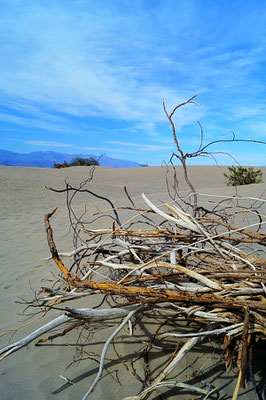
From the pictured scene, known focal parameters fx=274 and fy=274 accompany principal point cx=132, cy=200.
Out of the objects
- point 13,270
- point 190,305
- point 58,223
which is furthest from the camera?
point 58,223

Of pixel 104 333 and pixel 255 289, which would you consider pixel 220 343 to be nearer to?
pixel 255 289

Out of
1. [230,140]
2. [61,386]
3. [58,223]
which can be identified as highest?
[230,140]

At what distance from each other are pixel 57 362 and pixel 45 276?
2.03 meters

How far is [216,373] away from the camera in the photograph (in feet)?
6.14

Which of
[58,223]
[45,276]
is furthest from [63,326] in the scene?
[58,223]

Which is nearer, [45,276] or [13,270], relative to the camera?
[45,276]

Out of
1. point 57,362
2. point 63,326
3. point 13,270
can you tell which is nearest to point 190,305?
point 57,362

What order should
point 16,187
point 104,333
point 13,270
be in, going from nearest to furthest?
point 104,333 < point 13,270 < point 16,187

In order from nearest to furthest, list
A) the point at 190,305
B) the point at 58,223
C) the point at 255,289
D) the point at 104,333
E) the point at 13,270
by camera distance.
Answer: the point at 255,289
the point at 190,305
the point at 104,333
the point at 13,270
the point at 58,223

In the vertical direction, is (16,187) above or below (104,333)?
above

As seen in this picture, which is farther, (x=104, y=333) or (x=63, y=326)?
(x=63, y=326)

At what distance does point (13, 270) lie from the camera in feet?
14.2

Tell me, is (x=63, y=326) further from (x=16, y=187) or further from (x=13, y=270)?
(x=16, y=187)

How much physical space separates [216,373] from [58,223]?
674cm
